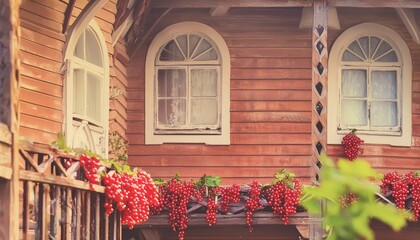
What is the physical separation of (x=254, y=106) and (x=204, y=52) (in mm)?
1180

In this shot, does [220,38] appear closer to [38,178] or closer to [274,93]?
[274,93]

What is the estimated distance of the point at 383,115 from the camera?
1888 cm

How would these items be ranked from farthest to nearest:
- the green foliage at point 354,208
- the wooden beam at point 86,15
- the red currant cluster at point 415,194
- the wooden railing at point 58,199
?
the red currant cluster at point 415,194
the wooden beam at point 86,15
the wooden railing at point 58,199
the green foliage at point 354,208

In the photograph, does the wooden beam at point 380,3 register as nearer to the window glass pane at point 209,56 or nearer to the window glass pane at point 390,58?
the window glass pane at point 390,58

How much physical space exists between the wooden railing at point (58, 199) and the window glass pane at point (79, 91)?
7.30ft

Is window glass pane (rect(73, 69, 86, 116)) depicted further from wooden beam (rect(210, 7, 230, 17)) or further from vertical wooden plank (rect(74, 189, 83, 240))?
wooden beam (rect(210, 7, 230, 17))

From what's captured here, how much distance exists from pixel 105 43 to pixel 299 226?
3.86 m

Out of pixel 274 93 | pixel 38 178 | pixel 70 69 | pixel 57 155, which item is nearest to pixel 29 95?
pixel 70 69

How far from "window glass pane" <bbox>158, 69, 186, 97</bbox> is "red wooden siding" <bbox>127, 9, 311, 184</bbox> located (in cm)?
37

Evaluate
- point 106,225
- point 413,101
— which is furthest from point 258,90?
point 106,225

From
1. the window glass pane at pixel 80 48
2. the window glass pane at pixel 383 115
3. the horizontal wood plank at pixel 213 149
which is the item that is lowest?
the horizontal wood plank at pixel 213 149

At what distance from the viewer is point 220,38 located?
60.7ft

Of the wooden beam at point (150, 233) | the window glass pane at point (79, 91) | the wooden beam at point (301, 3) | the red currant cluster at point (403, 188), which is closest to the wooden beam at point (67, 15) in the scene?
the window glass pane at point (79, 91)

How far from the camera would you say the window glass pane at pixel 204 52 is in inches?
732
